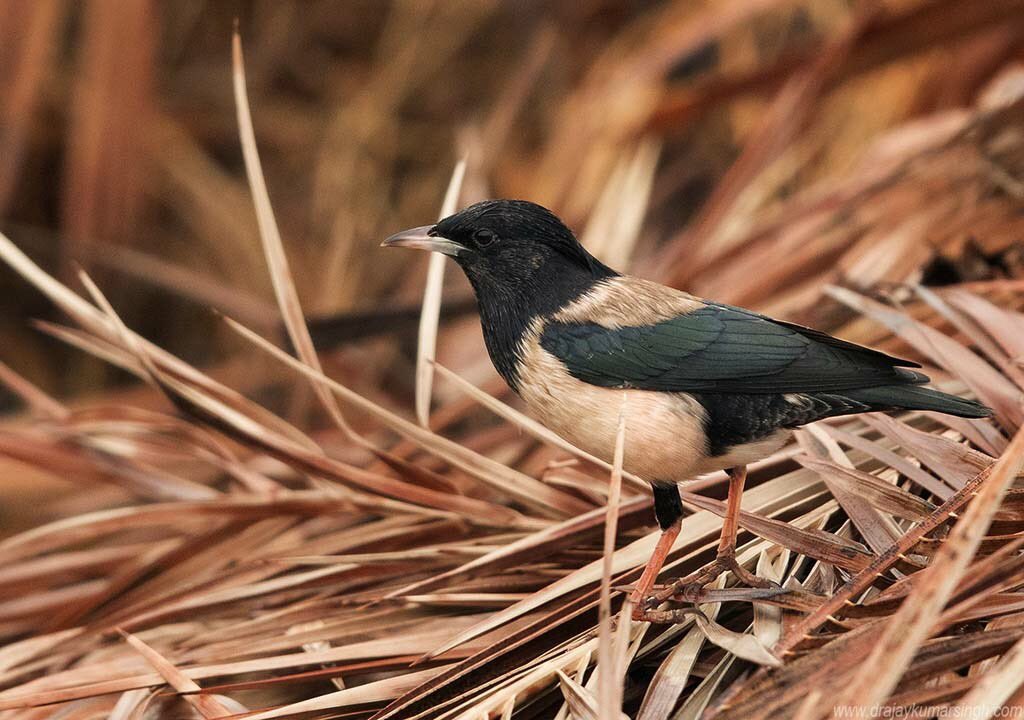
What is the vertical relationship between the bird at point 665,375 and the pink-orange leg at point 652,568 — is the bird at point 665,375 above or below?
above

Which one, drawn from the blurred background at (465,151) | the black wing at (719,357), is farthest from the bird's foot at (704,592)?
the blurred background at (465,151)

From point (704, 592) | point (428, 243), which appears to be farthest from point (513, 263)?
point (704, 592)

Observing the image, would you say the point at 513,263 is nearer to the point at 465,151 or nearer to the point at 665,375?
the point at 665,375

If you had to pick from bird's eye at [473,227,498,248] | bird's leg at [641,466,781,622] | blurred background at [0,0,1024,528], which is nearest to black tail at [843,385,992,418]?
bird's leg at [641,466,781,622]

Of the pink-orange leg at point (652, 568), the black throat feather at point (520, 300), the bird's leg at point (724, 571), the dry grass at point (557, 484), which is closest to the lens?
the dry grass at point (557, 484)

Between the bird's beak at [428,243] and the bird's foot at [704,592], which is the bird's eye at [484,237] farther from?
the bird's foot at [704,592]

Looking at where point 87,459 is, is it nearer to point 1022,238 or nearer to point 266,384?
point 266,384
